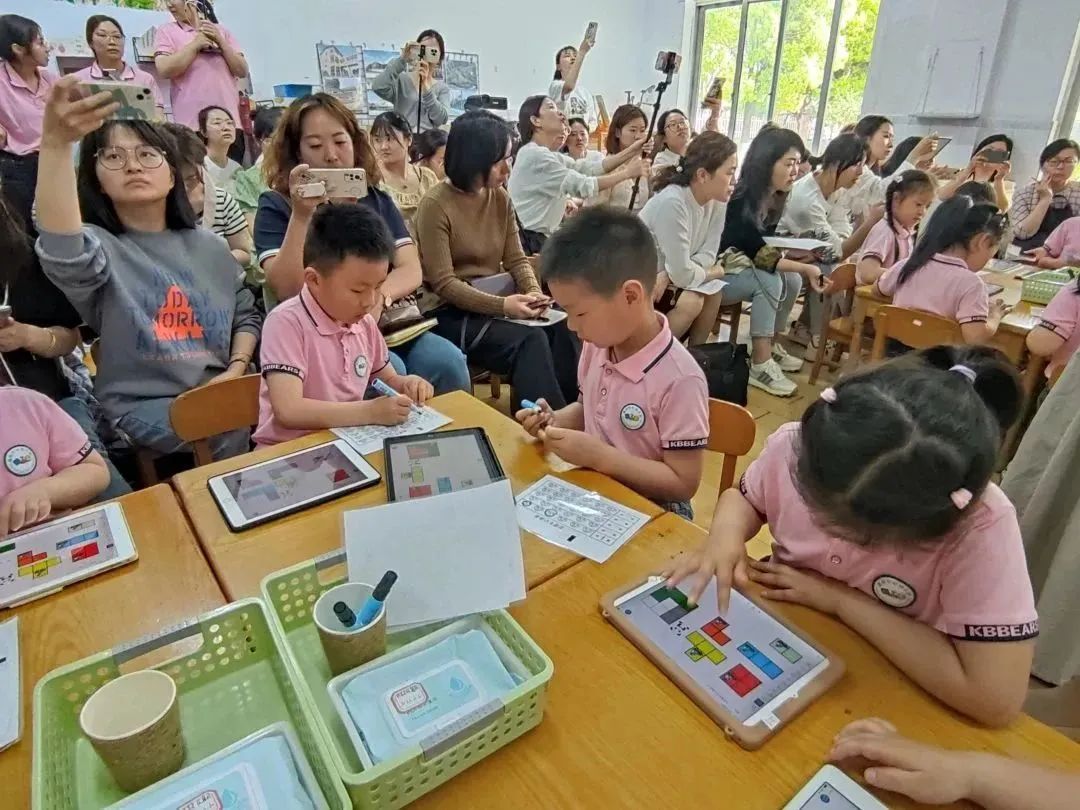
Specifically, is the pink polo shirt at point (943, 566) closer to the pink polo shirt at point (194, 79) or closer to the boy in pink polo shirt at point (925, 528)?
the boy in pink polo shirt at point (925, 528)

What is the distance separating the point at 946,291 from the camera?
248 cm

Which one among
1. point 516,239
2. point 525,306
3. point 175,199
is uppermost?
point 175,199

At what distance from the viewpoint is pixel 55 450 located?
3.87ft

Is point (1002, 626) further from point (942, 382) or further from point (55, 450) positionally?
point (55, 450)

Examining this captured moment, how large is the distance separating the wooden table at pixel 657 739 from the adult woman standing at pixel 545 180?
282 cm

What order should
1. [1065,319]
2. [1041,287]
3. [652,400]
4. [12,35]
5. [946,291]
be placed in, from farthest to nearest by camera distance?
[12,35], [1041,287], [946,291], [1065,319], [652,400]

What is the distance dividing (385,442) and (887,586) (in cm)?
88

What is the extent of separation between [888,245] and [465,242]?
82.2 inches

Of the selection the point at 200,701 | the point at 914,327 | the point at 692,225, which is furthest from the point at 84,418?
the point at 914,327

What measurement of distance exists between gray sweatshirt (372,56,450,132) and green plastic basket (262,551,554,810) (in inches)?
163

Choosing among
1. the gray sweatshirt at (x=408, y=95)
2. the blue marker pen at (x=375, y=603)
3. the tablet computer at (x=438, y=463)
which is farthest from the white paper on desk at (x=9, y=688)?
the gray sweatshirt at (x=408, y=95)

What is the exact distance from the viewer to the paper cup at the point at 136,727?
0.59 metres

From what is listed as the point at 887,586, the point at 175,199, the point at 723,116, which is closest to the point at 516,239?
the point at 175,199

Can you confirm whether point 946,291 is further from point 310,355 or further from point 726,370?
point 310,355
